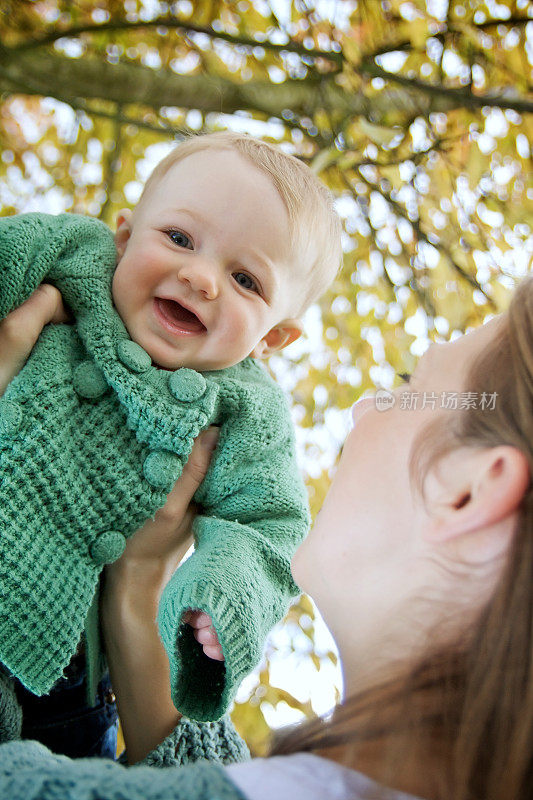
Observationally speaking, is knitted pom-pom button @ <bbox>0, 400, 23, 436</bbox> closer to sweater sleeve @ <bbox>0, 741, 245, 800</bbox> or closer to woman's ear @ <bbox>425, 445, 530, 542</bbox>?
sweater sleeve @ <bbox>0, 741, 245, 800</bbox>

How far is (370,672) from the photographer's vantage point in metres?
0.96

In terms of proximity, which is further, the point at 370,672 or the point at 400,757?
the point at 370,672

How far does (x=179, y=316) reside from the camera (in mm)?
1540

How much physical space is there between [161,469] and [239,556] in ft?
0.73

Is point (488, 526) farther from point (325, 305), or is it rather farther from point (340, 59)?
point (325, 305)

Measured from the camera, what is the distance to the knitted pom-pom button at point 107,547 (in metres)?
1.38

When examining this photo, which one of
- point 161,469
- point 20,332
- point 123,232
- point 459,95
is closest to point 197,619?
point 161,469

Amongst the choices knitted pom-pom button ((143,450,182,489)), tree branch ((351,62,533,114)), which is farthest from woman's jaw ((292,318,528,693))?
tree branch ((351,62,533,114))

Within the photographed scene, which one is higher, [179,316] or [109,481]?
[179,316]

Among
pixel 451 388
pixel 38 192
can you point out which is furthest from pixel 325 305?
pixel 451 388

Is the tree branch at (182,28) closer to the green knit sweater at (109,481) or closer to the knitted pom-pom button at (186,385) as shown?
the green knit sweater at (109,481)

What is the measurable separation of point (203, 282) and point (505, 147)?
182 centimetres

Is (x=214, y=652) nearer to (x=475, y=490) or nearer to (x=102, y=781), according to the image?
(x=102, y=781)

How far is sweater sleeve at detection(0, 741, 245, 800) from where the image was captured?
80 centimetres
